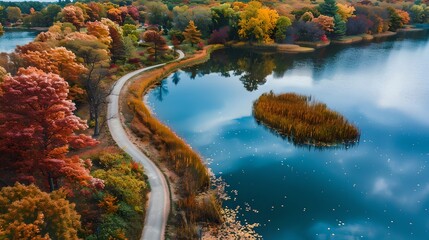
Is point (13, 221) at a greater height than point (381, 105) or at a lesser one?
greater

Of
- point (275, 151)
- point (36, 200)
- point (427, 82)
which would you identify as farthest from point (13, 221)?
point (427, 82)

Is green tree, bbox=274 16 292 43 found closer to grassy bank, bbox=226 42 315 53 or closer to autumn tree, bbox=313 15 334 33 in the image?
grassy bank, bbox=226 42 315 53

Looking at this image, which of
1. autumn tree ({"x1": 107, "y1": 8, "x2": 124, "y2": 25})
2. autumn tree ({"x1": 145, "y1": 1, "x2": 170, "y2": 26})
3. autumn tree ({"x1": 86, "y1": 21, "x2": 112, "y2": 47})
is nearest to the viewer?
autumn tree ({"x1": 86, "y1": 21, "x2": 112, "y2": 47})

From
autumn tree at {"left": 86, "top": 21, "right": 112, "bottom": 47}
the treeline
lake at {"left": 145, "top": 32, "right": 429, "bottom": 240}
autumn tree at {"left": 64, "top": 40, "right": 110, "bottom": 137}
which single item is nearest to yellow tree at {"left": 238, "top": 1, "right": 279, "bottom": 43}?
lake at {"left": 145, "top": 32, "right": 429, "bottom": 240}

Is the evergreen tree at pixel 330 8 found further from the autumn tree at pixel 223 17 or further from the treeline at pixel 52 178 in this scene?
the treeline at pixel 52 178

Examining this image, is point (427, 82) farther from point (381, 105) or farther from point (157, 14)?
point (157, 14)

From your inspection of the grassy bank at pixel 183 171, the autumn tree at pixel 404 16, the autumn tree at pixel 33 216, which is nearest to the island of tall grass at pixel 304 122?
the grassy bank at pixel 183 171

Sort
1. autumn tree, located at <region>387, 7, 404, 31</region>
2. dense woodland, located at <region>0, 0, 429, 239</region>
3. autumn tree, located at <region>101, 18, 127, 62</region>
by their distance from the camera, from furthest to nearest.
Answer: autumn tree, located at <region>387, 7, 404, 31</region> → autumn tree, located at <region>101, 18, 127, 62</region> → dense woodland, located at <region>0, 0, 429, 239</region>
